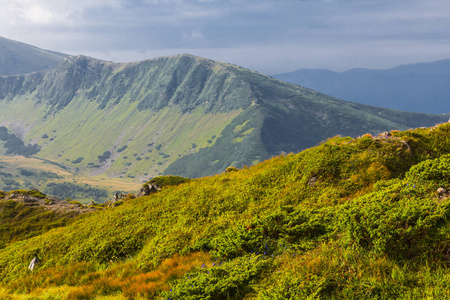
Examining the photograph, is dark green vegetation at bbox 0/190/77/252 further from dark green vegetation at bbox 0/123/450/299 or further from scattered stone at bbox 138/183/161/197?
dark green vegetation at bbox 0/123/450/299

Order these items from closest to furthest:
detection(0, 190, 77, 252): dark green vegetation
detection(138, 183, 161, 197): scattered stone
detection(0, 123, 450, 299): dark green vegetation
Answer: detection(0, 123, 450, 299): dark green vegetation
detection(0, 190, 77, 252): dark green vegetation
detection(138, 183, 161, 197): scattered stone

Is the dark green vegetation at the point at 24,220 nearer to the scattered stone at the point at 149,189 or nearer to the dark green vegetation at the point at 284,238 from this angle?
the scattered stone at the point at 149,189

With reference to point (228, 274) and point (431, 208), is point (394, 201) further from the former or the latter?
point (228, 274)

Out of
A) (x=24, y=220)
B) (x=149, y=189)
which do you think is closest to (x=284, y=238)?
(x=149, y=189)

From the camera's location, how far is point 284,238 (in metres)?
9.70

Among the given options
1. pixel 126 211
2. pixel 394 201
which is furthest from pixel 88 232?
pixel 394 201

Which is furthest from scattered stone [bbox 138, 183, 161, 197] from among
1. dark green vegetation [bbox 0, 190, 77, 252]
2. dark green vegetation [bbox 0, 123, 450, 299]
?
dark green vegetation [bbox 0, 123, 450, 299]

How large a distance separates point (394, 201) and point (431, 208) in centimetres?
122

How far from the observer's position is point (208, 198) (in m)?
15.4

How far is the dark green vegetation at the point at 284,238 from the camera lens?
6918 millimetres

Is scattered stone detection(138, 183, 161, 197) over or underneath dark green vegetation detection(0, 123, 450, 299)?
underneath

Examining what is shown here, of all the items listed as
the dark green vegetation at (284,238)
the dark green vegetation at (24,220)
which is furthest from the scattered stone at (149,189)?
the dark green vegetation at (284,238)

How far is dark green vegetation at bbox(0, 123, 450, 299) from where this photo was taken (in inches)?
272

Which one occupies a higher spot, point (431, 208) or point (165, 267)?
point (431, 208)
